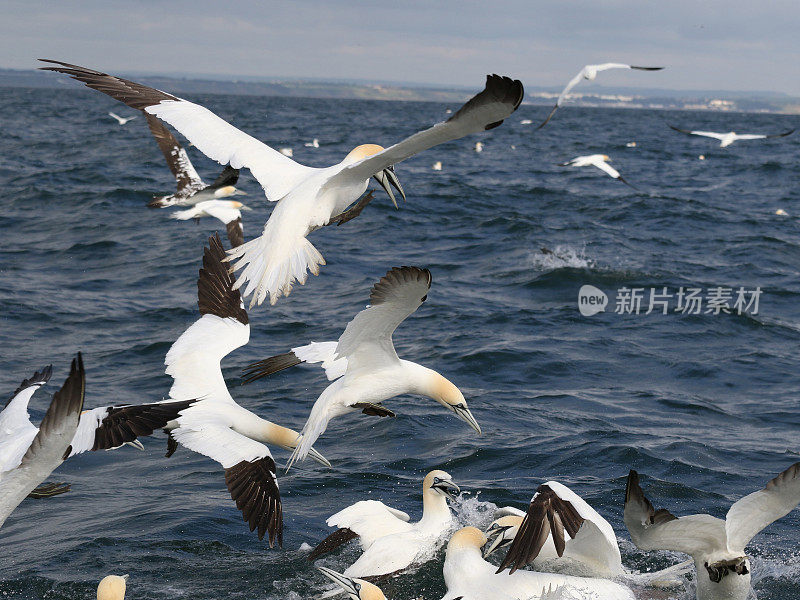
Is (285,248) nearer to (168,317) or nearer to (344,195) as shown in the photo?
(344,195)

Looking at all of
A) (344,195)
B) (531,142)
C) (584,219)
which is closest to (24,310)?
(344,195)

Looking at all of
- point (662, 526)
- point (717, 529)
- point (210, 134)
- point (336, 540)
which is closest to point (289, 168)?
point (210, 134)

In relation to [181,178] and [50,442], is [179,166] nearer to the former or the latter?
[181,178]

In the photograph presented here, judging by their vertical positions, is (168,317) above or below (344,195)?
below

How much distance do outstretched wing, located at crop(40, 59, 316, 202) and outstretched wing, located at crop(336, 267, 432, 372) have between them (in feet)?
3.32

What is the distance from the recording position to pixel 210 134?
22.1 feet

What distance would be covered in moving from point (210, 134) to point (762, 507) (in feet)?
13.8

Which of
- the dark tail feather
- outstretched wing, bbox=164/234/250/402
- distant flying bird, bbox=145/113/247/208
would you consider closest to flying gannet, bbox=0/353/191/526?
outstretched wing, bbox=164/234/250/402

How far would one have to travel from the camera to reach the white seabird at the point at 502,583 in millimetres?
5234

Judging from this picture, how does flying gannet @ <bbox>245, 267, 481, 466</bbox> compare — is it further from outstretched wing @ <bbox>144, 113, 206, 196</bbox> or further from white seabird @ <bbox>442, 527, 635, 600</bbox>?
outstretched wing @ <bbox>144, 113, 206, 196</bbox>

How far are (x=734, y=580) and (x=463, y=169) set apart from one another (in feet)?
83.1

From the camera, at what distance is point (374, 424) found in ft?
29.3

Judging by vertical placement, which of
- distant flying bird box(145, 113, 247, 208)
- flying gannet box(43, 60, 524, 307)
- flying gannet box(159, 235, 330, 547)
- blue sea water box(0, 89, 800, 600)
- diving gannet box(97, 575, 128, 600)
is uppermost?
flying gannet box(43, 60, 524, 307)

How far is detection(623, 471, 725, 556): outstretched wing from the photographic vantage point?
16.2 ft
